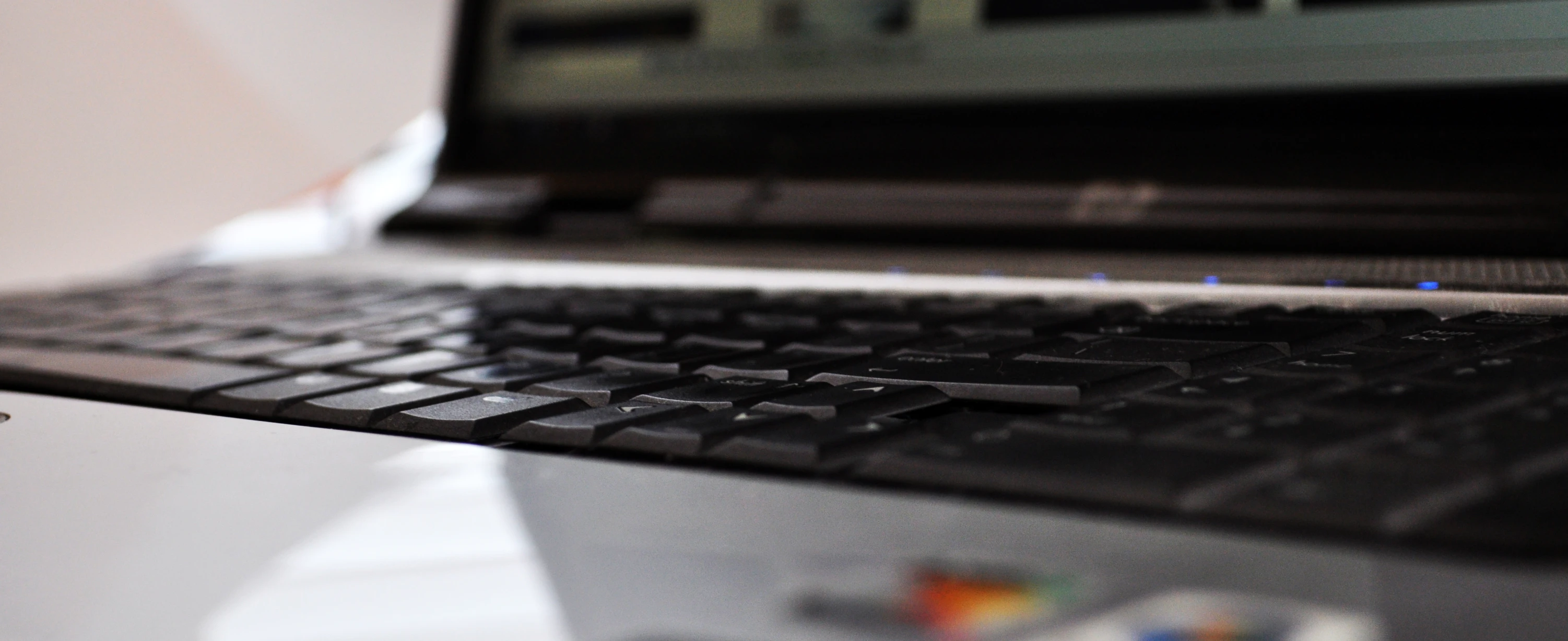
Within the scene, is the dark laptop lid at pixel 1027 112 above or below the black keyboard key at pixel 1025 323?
above

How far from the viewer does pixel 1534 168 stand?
0.52 metres

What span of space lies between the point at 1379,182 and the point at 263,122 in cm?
87

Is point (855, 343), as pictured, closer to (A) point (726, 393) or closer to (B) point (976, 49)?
(A) point (726, 393)

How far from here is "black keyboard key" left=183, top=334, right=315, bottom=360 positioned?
45cm

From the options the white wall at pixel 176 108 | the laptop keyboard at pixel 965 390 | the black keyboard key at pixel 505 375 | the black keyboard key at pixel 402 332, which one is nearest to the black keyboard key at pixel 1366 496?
the laptop keyboard at pixel 965 390

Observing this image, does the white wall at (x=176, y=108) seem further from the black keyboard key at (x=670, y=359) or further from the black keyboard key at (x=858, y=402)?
the black keyboard key at (x=858, y=402)

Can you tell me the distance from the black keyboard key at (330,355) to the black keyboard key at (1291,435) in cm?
28

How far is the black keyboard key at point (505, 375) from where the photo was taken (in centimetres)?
35

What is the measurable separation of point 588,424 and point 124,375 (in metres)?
0.22

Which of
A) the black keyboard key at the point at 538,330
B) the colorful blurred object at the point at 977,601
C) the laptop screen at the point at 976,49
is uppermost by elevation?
the laptop screen at the point at 976,49

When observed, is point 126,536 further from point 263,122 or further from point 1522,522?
point 263,122

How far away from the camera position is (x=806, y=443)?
0.25 meters

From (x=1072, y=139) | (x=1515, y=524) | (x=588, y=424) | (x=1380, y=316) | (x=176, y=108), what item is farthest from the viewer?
(x=176, y=108)

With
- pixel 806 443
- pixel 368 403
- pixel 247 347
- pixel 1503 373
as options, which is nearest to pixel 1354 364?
pixel 1503 373
